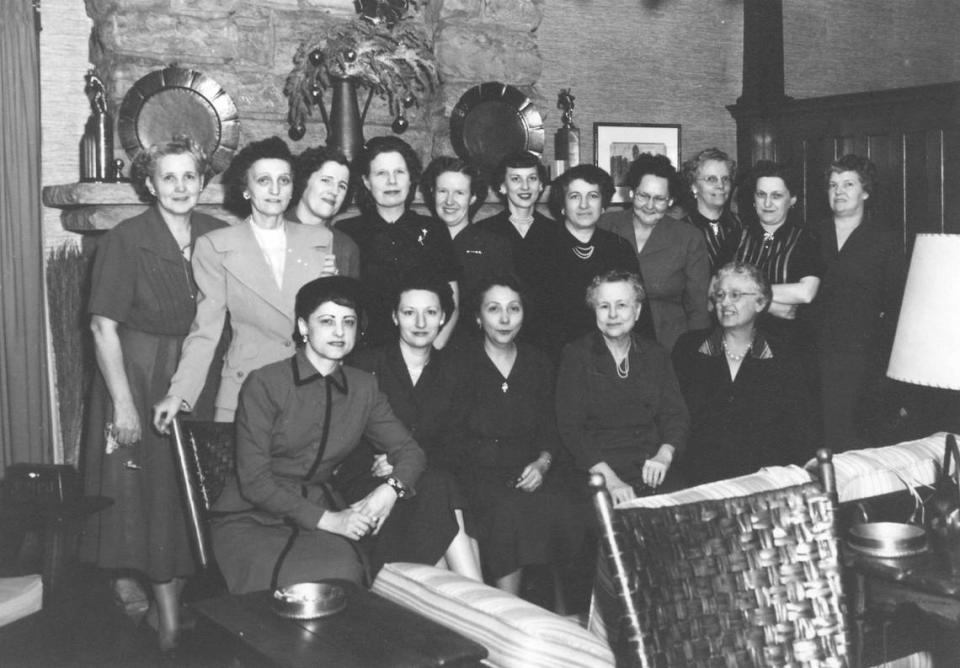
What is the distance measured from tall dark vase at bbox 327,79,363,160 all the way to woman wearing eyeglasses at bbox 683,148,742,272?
4.75ft

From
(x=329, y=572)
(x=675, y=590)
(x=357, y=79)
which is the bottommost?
(x=329, y=572)

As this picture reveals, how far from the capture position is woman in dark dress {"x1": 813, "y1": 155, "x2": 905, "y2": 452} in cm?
396

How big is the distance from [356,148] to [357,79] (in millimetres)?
308

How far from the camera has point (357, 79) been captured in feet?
14.9

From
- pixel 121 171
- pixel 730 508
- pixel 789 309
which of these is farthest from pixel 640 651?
pixel 121 171

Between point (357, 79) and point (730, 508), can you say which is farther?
point (357, 79)

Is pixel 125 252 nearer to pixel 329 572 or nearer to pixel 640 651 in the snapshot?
pixel 329 572

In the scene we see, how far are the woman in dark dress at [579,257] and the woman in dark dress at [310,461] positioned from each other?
0.97 m

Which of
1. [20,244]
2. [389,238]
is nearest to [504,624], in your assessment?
[389,238]

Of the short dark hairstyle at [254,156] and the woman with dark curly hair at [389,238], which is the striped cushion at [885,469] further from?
the short dark hairstyle at [254,156]

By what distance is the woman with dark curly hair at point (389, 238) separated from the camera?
3.62 m

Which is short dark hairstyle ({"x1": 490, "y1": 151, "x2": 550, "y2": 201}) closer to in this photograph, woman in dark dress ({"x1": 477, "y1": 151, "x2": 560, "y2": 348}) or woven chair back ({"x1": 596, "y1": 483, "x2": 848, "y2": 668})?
woman in dark dress ({"x1": 477, "y1": 151, "x2": 560, "y2": 348})

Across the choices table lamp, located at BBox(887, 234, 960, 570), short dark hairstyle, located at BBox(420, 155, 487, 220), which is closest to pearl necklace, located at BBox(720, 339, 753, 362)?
short dark hairstyle, located at BBox(420, 155, 487, 220)

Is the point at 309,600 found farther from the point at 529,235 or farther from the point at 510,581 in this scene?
the point at 529,235
